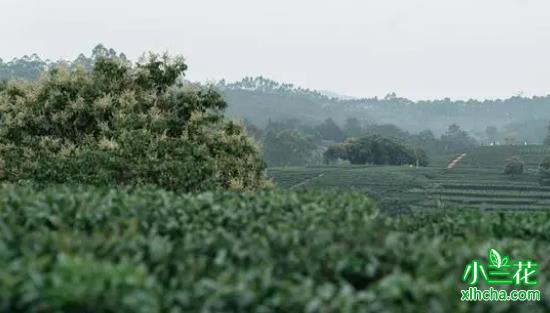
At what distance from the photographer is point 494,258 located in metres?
6.99

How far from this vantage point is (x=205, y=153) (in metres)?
20.3

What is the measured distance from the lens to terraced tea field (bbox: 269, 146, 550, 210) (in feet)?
246

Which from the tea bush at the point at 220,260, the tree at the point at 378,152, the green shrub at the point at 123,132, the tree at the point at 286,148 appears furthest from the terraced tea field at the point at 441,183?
the tea bush at the point at 220,260

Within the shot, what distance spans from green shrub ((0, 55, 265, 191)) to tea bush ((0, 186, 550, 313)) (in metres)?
9.00

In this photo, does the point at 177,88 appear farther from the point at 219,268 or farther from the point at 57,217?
the point at 219,268

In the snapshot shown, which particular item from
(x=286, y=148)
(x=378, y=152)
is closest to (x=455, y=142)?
(x=286, y=148)

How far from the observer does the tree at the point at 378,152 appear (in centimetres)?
11250

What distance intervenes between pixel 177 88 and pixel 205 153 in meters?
3.45

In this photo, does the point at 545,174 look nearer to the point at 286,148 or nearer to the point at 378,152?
the point at 378,152

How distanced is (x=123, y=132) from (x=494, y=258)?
45.6 ft

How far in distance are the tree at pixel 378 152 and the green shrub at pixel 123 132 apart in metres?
91.4

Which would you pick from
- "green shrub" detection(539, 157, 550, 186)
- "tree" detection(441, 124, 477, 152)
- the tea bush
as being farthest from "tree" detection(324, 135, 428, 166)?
the tea bush

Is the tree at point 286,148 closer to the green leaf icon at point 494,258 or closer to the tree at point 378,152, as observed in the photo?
the tree at point 378,152

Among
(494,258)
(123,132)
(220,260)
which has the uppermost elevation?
(123,132)
